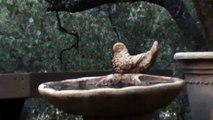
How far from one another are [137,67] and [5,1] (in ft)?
9.80

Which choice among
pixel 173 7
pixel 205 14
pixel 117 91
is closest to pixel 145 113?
pixel 117 91

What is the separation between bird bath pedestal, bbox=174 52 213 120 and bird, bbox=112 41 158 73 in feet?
1.09

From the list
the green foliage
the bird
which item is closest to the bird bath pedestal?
the bird

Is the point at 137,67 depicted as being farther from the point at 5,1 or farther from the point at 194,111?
the point at 5,1

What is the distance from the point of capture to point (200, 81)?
1.87 meters

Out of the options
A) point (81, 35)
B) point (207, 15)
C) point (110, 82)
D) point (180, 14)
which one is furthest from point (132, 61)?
point (81, 35)

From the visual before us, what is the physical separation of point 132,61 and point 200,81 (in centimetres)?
41

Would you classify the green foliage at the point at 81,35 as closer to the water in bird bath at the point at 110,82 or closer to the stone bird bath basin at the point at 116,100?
the water in bird bath at the point at 110,82

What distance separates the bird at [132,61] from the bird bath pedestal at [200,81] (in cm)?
33

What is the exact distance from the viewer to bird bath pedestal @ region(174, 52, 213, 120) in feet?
6.05

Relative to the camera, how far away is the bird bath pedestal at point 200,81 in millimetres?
1845

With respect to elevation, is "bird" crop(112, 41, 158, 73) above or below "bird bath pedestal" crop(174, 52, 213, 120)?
above

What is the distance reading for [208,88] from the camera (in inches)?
72.7

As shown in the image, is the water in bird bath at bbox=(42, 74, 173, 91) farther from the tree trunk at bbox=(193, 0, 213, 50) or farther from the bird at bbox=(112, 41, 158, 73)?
the tree trunk at bbox=(193, 0, 213, 50)
